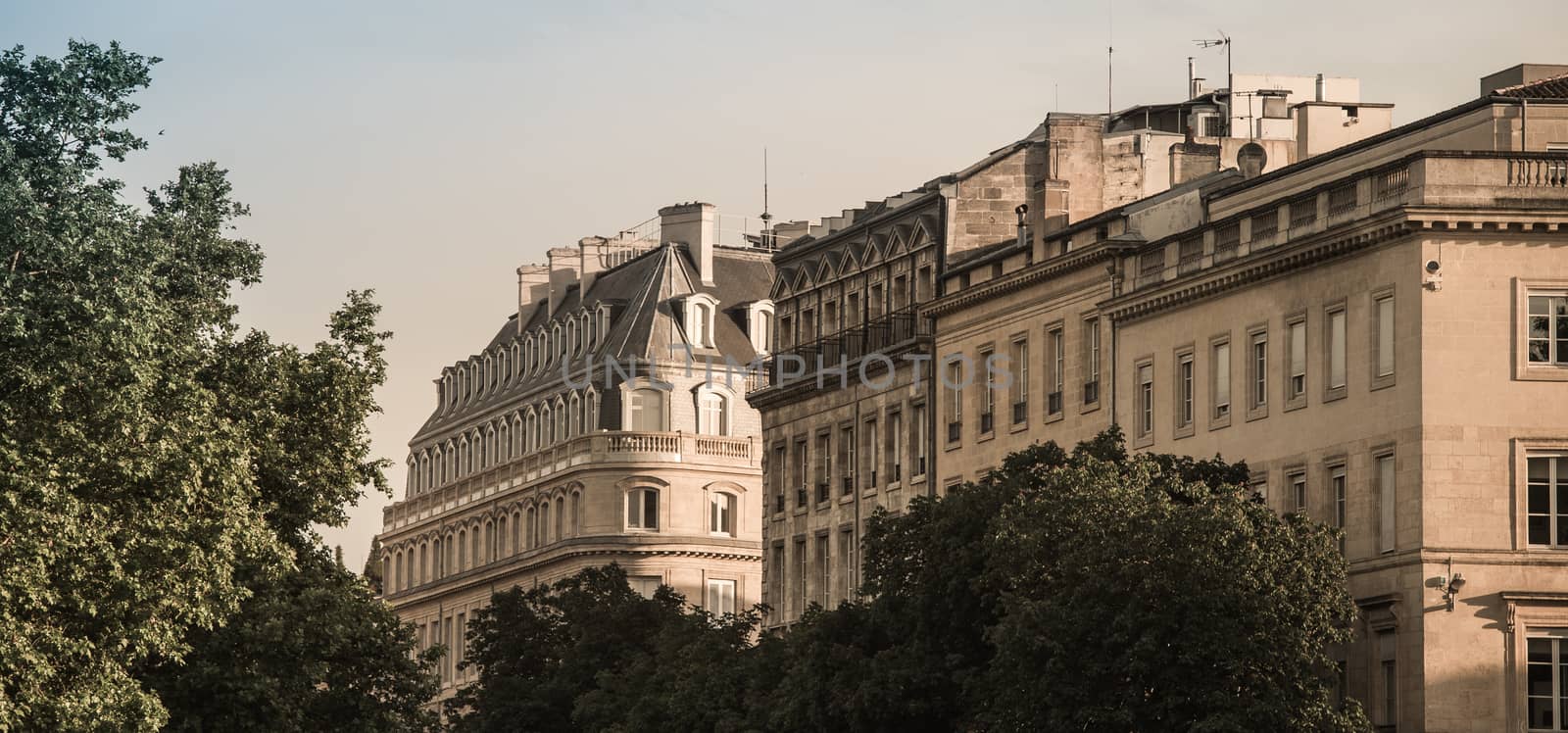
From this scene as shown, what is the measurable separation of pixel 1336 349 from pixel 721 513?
65.6m

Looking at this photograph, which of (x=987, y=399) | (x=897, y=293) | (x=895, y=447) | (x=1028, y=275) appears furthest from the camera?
(x=897, y=293)

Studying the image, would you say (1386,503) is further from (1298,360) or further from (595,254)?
(595,254)

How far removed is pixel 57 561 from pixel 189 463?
9.28 ft

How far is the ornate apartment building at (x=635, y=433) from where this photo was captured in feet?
433

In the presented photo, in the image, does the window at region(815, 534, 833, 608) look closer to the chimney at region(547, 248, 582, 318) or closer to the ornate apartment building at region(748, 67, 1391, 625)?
the ornate apartment building at region(748, 67, 1391, 625)

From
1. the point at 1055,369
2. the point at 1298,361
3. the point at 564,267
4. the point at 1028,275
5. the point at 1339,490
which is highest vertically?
the point at 564,267

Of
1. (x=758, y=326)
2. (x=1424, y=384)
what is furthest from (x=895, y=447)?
(x=758, y=326)

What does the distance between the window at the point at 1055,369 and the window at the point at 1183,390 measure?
603cm

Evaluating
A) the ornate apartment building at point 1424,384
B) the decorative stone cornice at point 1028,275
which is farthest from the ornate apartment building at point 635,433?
the ornate apartment building at point 1424,384

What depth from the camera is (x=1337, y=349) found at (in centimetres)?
6856

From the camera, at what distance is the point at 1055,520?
205ft

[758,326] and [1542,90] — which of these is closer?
[1542,90]

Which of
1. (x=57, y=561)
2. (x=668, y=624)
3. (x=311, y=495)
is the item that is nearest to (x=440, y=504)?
(x=668, y=624)

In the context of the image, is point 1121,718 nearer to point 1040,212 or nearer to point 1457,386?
point 1457,386
